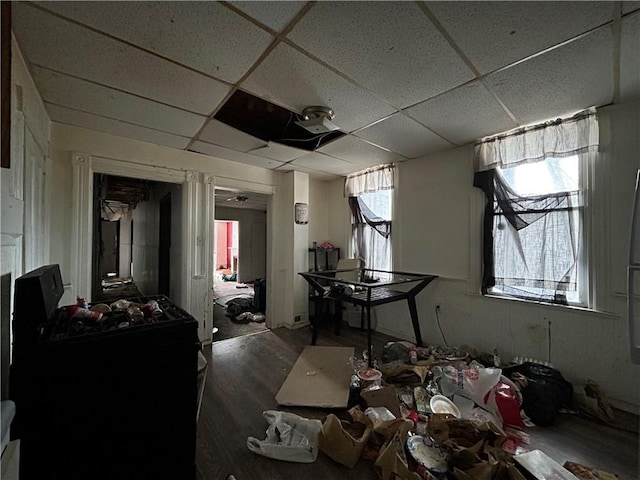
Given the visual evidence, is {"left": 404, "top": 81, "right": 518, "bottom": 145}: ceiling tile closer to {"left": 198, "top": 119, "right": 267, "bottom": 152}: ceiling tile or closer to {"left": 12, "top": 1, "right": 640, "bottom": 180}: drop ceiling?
{"left": 12, "top": 1, "right": 640, "bottom": 180}: drop ceiling

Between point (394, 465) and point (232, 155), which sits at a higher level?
point (232, 155)

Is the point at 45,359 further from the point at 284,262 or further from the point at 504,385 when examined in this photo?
the point at 284,262

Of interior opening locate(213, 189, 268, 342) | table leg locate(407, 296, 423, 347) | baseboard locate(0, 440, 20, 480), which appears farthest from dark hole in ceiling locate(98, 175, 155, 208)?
table leg locate(407, 296, 423, 347)

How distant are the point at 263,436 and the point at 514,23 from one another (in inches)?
105

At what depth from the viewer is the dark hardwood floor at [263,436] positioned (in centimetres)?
142

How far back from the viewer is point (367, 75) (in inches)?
64.1

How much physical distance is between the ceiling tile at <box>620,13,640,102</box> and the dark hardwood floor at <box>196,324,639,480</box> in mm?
2271

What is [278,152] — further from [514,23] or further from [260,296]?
[260,296]

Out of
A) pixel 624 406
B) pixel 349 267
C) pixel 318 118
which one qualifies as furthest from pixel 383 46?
pixel 624 406

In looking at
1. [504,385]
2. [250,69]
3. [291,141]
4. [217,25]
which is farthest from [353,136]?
[504,385]

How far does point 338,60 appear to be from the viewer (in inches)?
59.0

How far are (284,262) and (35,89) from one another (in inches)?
113

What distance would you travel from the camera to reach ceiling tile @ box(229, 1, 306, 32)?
1145 mm

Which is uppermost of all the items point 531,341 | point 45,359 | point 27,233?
point 27,233
